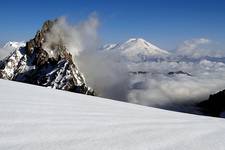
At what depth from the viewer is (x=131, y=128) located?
494 centimetres

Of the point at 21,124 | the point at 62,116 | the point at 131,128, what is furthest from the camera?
the point at 62,116

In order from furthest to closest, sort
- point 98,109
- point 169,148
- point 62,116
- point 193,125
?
point 98,109, point 193,125, point 62,116, point 169,148

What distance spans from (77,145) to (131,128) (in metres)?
1.36

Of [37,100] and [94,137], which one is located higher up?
[37,100]

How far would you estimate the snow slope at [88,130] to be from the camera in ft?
12.4

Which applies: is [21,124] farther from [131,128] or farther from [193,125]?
[193,125]

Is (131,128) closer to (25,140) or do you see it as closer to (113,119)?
(113,119)

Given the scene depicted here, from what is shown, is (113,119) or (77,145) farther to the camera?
(113,119)

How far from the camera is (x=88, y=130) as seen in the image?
4527 millimetres

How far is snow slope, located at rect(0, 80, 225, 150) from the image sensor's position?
149 inches

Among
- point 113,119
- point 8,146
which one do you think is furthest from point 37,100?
point 8,146

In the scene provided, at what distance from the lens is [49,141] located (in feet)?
12.3

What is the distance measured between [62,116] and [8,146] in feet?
6.29

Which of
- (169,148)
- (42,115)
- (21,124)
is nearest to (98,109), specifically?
(42,115)
